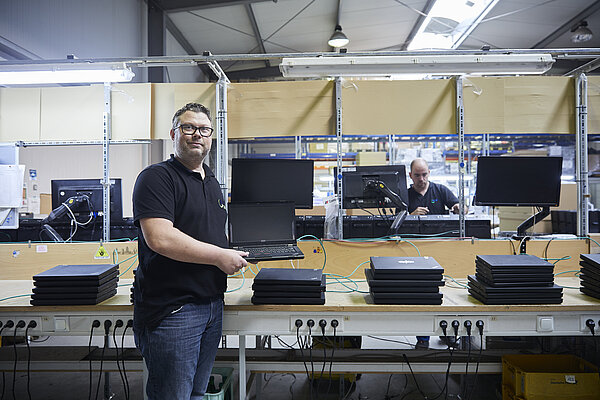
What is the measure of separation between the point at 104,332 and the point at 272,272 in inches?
31.6

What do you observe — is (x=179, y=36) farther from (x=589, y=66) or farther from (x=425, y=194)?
(x=589, y=66)

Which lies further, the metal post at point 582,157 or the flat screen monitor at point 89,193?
the flat screen monitor at point 89,193

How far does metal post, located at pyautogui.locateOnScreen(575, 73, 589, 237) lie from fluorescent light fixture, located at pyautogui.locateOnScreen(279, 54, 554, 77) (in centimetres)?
46

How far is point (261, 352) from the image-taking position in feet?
7.57

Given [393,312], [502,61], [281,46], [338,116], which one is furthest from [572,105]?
[281,46]

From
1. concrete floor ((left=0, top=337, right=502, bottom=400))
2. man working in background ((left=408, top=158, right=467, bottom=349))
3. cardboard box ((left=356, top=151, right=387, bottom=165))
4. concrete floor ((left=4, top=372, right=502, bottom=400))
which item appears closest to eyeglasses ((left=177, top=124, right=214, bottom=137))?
concrete floor ((left=0, top=337, right=502, bottom=400))

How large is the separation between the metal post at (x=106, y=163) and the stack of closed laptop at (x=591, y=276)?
2799 mm

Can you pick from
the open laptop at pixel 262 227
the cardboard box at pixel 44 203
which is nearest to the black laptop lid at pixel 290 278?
the open laptop at pixel 262 227

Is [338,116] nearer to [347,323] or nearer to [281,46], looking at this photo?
[347,323]

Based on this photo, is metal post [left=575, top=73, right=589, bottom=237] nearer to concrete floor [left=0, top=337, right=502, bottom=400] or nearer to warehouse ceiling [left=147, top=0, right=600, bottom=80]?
concrete floor [left=0, top=337, right=502, bottom=400]

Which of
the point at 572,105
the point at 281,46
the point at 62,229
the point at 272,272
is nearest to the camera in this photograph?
the point at 272,272

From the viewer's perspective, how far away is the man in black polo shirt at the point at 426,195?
369 cm

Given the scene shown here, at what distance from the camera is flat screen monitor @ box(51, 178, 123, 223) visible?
282cm

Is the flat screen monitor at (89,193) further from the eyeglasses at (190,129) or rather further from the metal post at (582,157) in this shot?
the metal post at (582,157)
